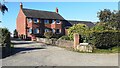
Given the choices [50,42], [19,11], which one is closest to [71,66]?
[50,42]

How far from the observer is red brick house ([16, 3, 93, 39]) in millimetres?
53219

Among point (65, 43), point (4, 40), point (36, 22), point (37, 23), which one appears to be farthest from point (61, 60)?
point (37, 23)

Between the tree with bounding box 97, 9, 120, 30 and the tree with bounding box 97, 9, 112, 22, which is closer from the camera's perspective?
the tree with bounding box 97, 9, 120, 30

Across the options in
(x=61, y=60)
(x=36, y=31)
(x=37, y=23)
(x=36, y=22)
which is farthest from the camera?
(x=37, y=23)

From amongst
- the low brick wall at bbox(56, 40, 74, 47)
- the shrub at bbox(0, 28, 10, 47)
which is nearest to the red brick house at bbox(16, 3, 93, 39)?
the low brick wall at bbox(56, 40, 74, 47)

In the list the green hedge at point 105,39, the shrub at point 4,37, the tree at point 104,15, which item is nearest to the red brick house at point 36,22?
the tree at point 104,15

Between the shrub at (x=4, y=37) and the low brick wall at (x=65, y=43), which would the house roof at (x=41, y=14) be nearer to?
the low brick wall at (x=65, y=43)

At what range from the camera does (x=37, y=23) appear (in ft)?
179

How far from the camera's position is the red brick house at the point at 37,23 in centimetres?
5322

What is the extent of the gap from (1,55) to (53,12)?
41.2 metres

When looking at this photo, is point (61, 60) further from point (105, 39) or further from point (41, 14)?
point (41, 14)

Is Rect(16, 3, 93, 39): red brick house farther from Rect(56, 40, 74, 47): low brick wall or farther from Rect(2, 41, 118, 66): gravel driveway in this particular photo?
Rect(2, 41, 118, 66): gravel driveway

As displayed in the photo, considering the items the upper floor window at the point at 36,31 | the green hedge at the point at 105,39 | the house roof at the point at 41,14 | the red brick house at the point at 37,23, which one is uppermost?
the house roof at the point at 41,14

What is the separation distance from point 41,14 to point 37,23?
3657mm
